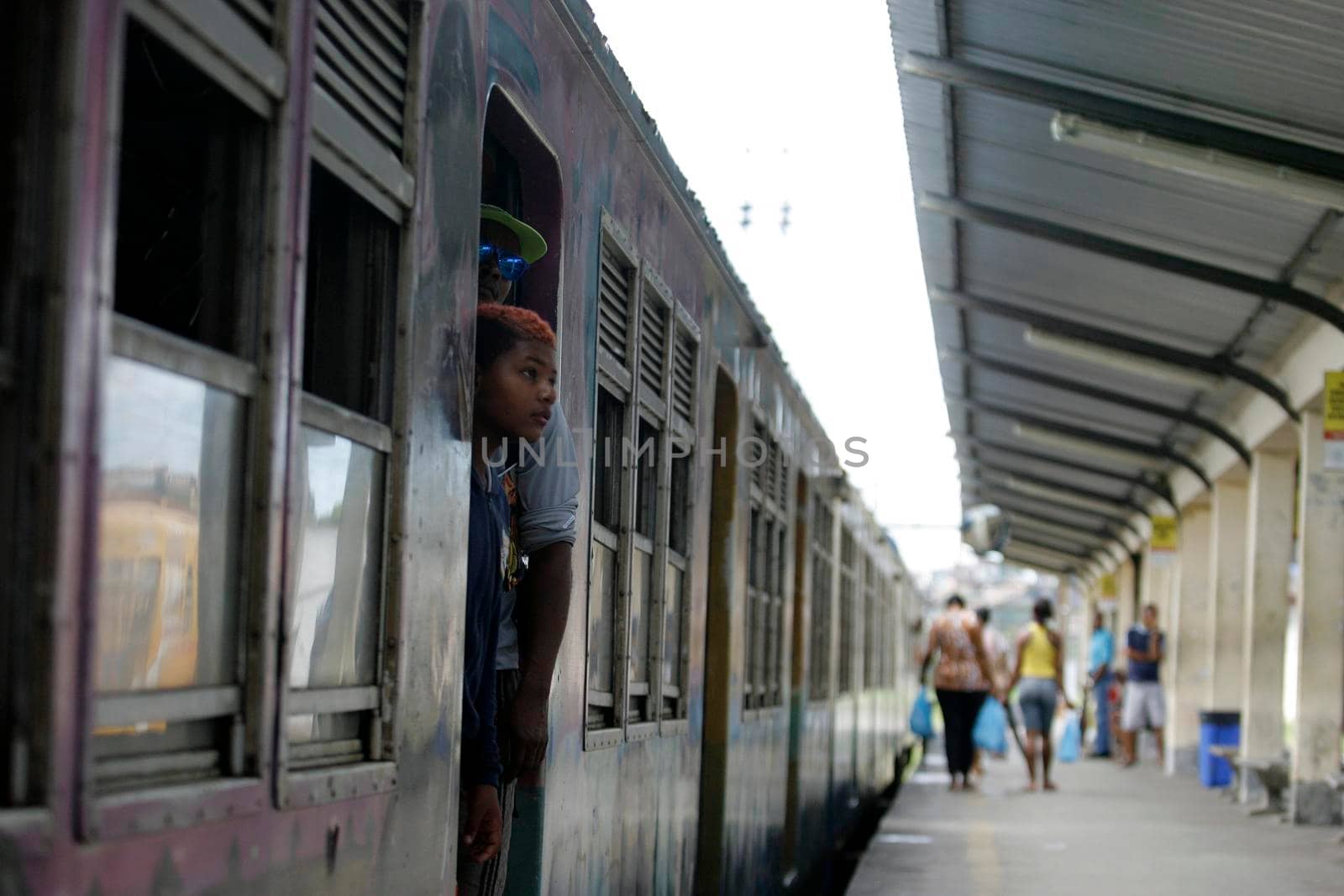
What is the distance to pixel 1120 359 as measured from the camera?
13.9 metres

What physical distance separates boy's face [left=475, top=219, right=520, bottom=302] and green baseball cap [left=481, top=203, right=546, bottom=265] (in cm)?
2

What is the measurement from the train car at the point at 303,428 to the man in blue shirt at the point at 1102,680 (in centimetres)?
1956

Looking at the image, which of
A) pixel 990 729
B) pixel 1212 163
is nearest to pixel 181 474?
pixel 1212 163

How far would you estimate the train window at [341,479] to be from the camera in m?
2.57

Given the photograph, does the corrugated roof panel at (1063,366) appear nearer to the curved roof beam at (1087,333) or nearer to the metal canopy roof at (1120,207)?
the metal canopy roof at (1120,207)

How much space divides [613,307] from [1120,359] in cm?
988

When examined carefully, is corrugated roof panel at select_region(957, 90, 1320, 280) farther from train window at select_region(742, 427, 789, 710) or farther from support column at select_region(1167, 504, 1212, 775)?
support column at select_region(1167, 504, 1212, 775)

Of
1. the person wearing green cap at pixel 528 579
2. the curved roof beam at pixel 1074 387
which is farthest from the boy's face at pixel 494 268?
the curved roof beam at pixel 1074 387

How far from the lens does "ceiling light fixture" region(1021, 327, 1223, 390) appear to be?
13.9 meters

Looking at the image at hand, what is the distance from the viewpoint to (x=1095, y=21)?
7926 millimetres

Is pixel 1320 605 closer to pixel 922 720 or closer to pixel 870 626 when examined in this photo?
pixel 870 626

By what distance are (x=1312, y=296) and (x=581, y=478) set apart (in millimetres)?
7791

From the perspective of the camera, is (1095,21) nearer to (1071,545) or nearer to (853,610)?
(853,610)

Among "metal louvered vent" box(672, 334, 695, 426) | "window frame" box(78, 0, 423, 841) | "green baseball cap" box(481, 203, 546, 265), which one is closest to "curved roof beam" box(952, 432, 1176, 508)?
"metal louvered vent" box(672, 334, 695, 426)
